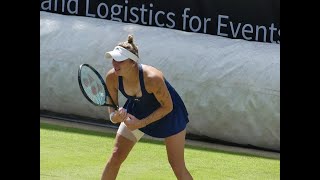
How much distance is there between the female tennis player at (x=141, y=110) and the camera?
8.29 m

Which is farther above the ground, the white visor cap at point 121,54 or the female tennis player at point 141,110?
the white visor cap at point 121,54

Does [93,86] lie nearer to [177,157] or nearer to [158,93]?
[158,93]

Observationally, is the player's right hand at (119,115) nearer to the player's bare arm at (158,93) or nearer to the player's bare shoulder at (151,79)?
the player's bare arm at (158,93)

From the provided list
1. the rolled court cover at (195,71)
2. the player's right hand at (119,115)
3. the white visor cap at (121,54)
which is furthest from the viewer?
the rolled court cover at (195,71)

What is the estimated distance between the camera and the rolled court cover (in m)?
11.7

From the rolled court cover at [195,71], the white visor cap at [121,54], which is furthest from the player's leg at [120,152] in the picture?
the rolled court cover at [195,71]

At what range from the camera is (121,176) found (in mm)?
9969

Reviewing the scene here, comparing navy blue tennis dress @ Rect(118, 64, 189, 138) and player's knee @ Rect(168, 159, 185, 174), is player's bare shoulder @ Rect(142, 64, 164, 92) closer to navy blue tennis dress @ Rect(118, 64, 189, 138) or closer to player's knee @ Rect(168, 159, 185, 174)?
navy blue tennis dress @ Rect(118, 64, 189, 138)

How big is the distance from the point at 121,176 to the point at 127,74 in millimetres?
1916

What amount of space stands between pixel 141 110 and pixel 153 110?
0.11 metres

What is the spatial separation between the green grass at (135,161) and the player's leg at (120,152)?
1.42 m


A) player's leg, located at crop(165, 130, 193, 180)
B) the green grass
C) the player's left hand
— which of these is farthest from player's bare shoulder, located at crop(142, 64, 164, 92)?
the green grass

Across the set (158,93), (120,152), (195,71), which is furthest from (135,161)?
(158,93)
